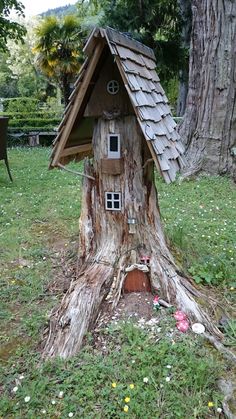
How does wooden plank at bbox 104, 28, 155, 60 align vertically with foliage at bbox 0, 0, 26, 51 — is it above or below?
below

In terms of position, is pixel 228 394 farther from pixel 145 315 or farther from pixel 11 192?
pixel 11 192

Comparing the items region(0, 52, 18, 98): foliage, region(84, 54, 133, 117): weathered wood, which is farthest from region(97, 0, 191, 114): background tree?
region(0, 52, 18, 98): foliage

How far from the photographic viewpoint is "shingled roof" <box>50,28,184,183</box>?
216 centimetres

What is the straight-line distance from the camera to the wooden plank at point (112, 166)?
2.59 meters

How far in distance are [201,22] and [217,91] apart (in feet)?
4.02

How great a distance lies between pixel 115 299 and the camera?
8.68 feet

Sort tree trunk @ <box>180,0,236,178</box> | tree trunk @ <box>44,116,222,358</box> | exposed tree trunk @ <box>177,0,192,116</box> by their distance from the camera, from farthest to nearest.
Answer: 1. exposed tree trunk @ <box>177,0,192,116</box>
2. tree trunk @ <box>180,0,236,178</box>
3. tree trunk @ <box>44,116,222,358</box>

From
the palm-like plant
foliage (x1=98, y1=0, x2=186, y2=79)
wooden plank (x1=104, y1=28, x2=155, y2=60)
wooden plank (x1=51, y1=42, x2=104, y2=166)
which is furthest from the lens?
the palm-like plant

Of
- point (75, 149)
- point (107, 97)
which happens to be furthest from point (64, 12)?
point (107, 97)

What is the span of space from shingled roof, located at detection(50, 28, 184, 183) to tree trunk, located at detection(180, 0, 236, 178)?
410cm

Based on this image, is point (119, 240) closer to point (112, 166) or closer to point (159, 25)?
point (112, 166)

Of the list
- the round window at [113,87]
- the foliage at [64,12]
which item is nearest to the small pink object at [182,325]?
the round window at [113,87]

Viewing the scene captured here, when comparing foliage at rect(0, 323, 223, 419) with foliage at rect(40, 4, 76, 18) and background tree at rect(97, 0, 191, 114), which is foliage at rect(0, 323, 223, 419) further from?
foliage at rect(40, 4, 76, 18)

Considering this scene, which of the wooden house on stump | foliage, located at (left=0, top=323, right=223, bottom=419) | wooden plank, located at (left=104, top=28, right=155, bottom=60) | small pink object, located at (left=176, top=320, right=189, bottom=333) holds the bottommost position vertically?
foliage, located at (left=0, top=323, right=223, bottom=419)
